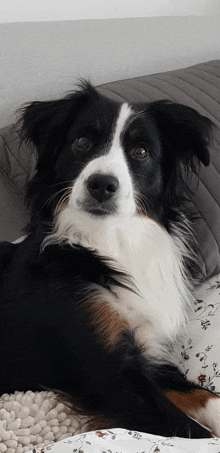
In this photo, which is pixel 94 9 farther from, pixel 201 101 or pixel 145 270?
pixel 145 270

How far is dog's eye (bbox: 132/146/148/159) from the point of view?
1548 mm

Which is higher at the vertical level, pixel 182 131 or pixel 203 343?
pixel 182 131

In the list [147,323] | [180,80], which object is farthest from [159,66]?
[147,323]

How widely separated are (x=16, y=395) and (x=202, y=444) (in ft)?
1.70

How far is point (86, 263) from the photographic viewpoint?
5.03ft

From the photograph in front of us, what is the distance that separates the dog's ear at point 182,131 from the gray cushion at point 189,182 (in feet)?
0.59

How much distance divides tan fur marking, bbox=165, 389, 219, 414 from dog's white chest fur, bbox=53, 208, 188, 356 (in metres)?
0.15

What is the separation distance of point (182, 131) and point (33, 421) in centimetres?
90

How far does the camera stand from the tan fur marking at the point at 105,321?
54.0 inches

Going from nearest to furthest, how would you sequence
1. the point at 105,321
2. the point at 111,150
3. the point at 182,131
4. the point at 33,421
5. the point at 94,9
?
1. the point at 33,421
2. the point at 105,321
3. the point at 111,150
4. the point at 182,131
5. the point at 94,9

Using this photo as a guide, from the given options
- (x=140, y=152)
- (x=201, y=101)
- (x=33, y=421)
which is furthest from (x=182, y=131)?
(x=33, y=421)

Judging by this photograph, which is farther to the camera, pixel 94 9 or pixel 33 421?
pixel 94 9

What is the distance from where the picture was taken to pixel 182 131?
63.7 inches

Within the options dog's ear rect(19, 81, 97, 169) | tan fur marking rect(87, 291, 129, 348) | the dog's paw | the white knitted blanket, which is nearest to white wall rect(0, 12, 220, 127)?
dog's ear rect(19, 81, 97, 169)
